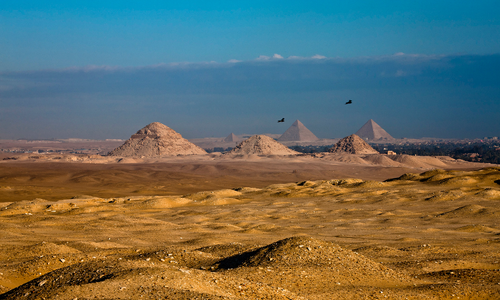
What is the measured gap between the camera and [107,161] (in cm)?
9550

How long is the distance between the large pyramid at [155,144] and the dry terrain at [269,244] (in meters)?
71.3

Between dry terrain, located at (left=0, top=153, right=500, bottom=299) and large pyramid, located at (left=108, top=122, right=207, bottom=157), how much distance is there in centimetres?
7134

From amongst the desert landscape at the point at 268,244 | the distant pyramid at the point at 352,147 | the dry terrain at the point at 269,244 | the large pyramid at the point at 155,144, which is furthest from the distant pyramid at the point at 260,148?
the desert landscape at the point at 268,244

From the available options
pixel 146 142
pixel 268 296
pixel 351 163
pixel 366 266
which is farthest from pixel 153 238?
pixel 146 142

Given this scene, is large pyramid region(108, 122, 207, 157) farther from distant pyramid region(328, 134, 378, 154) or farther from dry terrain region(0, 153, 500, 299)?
dry terrain region(0, 153, 500, 299)

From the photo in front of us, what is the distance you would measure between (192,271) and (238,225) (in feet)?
43.9

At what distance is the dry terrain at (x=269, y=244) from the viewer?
7.32 metres

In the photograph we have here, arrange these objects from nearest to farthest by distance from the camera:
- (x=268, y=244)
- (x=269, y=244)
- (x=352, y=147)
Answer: (x=269, y=244) → (x=268, y=244) → (x=352, y=147)

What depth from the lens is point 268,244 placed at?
14.0 m

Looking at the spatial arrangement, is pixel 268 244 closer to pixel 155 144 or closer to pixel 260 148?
pixel 260 148

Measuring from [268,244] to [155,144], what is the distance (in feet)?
346

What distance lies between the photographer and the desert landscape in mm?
7316

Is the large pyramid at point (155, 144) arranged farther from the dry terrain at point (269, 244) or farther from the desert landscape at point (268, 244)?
the dry terrain at point (269, 244)

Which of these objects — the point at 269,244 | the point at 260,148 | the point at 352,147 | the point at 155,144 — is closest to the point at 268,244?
the point at 269,244
